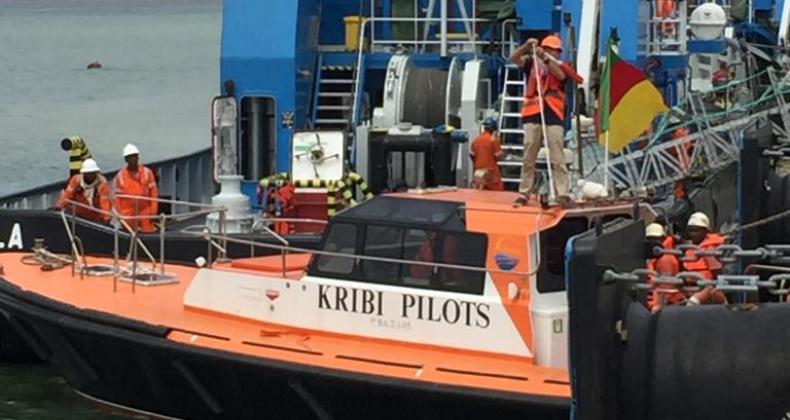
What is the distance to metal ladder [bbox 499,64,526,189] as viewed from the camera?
677 inches

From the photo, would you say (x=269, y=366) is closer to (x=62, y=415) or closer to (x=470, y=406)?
(x=470, y=406)

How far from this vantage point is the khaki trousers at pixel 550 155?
41.0ft

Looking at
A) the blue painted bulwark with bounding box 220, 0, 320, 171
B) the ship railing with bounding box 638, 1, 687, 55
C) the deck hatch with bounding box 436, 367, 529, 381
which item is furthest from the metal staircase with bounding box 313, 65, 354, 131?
the deck hatch with bounding box 436, 367, 529, 381

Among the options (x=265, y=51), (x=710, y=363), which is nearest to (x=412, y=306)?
(x=710, y=363)

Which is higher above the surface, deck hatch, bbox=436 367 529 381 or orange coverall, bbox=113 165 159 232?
orange coverall, bbox=113 165 159 232

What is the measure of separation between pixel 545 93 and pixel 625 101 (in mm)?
665

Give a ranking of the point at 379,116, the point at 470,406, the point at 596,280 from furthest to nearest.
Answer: the point at 379,116, the point at 470,406, the point at 596,280

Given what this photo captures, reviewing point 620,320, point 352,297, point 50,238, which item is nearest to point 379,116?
point 50,238

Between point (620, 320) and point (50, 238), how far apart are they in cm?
799

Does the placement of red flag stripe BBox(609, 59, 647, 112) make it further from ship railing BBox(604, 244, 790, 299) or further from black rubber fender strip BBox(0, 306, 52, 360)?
black rubber fender strip BBox(0, 306, 52, 360)

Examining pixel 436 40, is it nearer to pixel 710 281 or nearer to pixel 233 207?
pixel 233 207

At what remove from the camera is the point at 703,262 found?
471 inches

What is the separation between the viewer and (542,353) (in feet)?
34.9

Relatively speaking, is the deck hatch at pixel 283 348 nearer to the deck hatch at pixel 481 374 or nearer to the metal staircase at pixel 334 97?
the deck hatch at pixel 481 374
